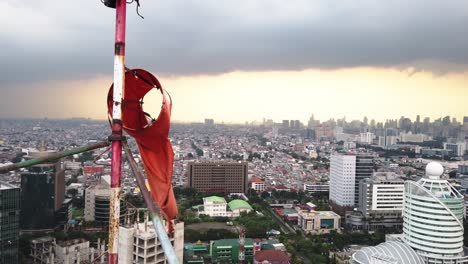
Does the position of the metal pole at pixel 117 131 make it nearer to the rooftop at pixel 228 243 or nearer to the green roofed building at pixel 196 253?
the green roofed building at pixel 196 253

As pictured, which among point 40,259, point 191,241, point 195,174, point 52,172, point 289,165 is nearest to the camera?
point 40,259

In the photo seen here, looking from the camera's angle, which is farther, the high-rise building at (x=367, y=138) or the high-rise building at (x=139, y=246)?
the high-rise building at (x=367, y=138)

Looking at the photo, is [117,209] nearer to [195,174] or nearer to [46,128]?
[195,174]

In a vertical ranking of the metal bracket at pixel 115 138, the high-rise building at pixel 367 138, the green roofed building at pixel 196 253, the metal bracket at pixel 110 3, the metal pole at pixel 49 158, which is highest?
the metal bracket at pixel 110 3

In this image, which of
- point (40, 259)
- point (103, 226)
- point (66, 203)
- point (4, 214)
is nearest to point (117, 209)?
point (4, 214)

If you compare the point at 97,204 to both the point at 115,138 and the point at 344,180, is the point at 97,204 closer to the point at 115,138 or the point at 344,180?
the point at 344,180

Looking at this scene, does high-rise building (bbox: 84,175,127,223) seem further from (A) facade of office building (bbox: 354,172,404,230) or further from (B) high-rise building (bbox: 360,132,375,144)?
(B) high-rise building (bbox: 360,132,375,144)

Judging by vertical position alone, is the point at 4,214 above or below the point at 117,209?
below

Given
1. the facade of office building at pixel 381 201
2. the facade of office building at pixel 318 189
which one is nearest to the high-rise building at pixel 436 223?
the facade of office building at pixel 381 201
